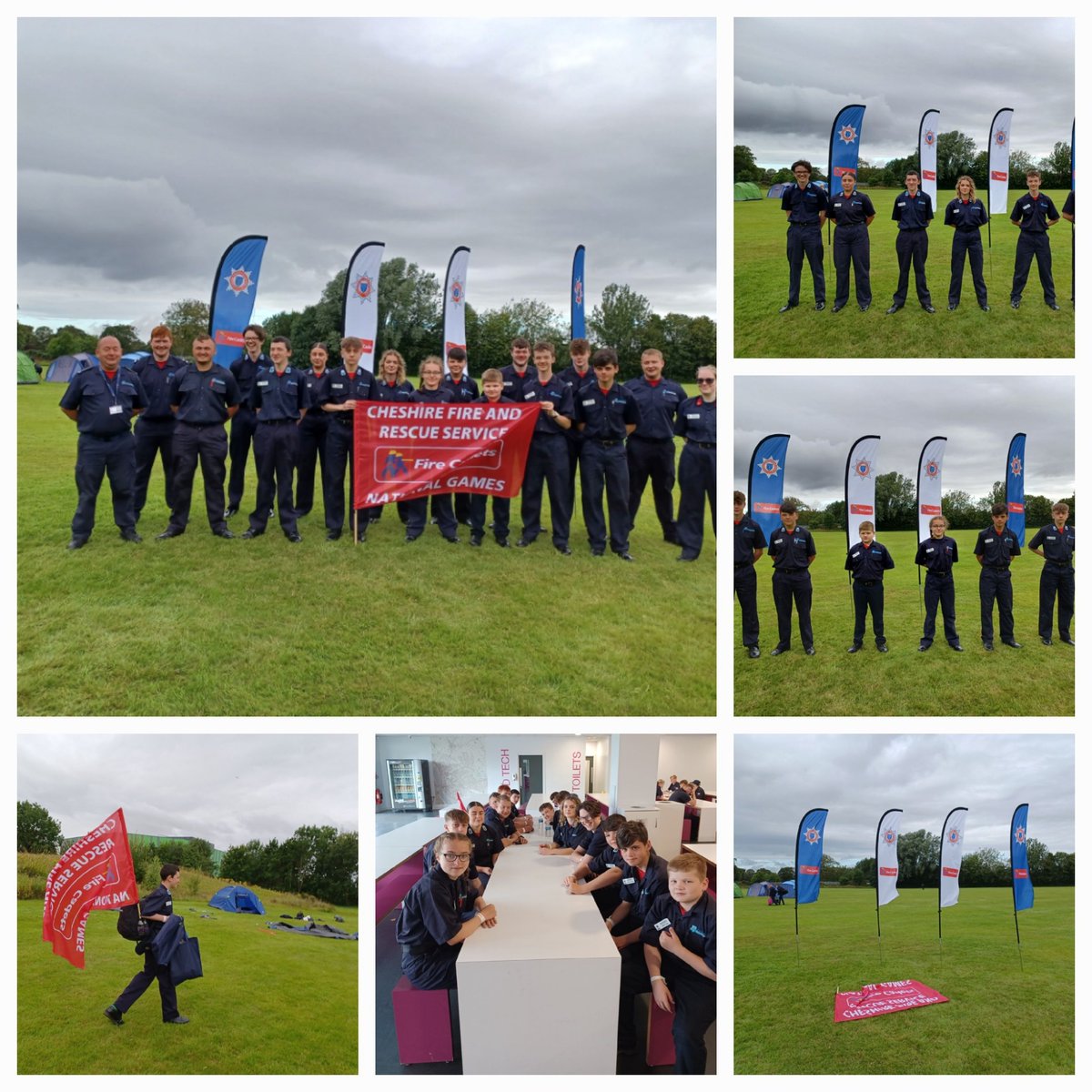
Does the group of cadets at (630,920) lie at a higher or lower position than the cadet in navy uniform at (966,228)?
lower

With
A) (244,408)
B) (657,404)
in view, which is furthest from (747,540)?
(244,408)

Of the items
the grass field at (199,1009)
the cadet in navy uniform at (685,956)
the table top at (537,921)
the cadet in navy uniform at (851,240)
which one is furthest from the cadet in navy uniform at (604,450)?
the grass field at (199,1009)

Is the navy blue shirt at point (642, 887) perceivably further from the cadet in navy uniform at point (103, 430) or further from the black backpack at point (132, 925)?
the cadet in navy uniform at point (103, 430)

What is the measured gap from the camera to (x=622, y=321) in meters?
11.0

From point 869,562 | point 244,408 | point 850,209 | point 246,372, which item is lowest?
point 869,562

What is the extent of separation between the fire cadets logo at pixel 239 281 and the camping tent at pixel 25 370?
198 centimetres

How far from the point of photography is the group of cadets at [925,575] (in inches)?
246

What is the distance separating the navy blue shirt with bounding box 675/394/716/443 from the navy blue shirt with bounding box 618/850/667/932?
3196 millimetres

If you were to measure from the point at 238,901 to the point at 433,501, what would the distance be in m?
3.11

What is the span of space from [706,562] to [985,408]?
2.22 m

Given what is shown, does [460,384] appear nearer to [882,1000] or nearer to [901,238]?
[901,238]

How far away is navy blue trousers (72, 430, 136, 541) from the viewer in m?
6.46

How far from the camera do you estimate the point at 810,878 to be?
5.93m

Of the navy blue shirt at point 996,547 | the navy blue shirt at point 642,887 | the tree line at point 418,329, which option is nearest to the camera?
the navy blue shirt at point 642,887
